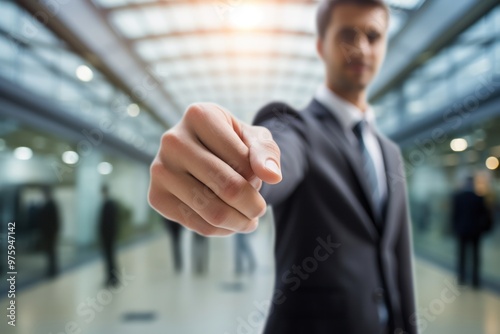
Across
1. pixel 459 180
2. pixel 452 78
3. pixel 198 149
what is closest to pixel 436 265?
pixel 459 180

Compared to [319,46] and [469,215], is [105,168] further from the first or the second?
[319,46]

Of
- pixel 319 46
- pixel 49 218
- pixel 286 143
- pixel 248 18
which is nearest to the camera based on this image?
pixel 286 143

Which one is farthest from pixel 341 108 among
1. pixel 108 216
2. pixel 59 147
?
pixel 59 147

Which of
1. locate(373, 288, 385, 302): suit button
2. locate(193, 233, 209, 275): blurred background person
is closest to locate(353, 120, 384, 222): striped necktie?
locate(373, 288, 385, 302): suit button

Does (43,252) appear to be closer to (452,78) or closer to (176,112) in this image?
(176,112)

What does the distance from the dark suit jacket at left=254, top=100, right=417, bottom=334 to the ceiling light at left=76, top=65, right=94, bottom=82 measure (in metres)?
3.24

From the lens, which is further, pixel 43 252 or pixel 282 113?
pixel 43 252

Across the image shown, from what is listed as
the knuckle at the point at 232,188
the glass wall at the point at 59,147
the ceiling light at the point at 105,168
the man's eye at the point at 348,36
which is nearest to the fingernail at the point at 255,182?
the knuckle at the point at 232,188

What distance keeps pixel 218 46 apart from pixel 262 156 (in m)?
2.85

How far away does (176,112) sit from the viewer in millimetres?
2666

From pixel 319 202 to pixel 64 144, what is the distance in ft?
13.5

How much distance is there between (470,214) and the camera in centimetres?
292

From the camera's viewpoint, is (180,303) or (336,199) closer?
(336,199)

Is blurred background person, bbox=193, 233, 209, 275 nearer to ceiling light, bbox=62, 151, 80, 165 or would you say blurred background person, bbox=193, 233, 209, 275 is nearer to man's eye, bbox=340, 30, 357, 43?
ceiling light, bbox=62, 151, 80, 165
